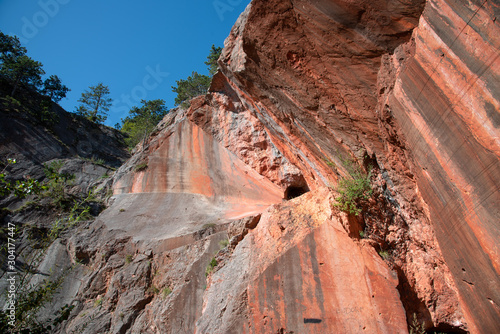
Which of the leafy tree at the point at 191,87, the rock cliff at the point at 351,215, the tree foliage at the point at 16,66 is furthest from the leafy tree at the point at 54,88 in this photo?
the rock cliff at the point at 351,215

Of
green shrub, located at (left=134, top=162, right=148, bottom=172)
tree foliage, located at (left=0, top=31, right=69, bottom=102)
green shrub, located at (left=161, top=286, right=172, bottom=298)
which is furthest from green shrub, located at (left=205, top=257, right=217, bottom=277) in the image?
tree foliage, located at (left=0, top=31, right=69, bottom=102)

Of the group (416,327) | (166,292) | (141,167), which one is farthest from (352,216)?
(141,167)

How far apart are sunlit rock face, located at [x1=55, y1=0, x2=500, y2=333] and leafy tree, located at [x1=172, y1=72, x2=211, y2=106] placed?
53.0 feet

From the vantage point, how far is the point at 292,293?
16.9ft

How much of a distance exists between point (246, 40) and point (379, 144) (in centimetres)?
447

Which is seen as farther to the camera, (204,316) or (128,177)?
(128,177)

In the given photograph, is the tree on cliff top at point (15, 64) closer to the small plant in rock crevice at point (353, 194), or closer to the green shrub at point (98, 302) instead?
the green shrub at point (98, 302)

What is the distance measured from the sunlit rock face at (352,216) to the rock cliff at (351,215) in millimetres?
26

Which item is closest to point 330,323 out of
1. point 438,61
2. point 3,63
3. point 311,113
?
point 438,61

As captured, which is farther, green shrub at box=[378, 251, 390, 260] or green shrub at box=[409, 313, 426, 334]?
green shrub at box=[378, 251, 390, 260]

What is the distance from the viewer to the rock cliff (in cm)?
383

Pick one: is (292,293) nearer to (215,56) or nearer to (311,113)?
(311,113)

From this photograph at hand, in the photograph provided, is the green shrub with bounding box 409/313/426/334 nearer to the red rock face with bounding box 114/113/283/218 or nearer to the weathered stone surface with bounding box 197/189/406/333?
the weathered stone surface with bounding box 197/189/406/333

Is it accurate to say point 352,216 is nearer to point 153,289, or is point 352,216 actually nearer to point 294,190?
point 153,289
